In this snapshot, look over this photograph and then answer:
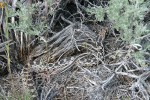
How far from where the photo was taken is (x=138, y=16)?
93.3 inches

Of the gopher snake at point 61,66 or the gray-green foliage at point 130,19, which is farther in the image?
the gopher snake at point 61,66

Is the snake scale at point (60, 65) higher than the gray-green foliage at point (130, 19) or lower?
lower

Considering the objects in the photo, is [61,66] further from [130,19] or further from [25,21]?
[130,19]

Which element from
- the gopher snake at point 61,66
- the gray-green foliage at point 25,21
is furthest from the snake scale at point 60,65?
the gray-green foliage at point 25,21

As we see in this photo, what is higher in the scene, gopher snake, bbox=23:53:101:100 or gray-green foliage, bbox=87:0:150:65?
gray-green foliage, bbox=87:0:150:65

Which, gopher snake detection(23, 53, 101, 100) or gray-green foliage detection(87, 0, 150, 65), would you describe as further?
gopher snake detection(23, 53, 101, 100)

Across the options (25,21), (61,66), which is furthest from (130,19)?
(25,21)

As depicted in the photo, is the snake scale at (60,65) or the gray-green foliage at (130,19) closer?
the gray-green foliage at (130,19)

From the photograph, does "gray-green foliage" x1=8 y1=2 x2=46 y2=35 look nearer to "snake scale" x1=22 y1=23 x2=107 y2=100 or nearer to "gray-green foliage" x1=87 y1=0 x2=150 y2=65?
"snake scale" x1=22 y1=23 x2=107 y2=100

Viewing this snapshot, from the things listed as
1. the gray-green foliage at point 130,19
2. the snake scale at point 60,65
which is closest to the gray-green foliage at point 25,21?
the snake scale at point 60,65

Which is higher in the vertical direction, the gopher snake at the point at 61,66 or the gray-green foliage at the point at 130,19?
the gray-green foliage at the point at 130,19

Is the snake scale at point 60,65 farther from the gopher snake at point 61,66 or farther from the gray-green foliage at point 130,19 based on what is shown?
the gray-green foliage at point 130,19

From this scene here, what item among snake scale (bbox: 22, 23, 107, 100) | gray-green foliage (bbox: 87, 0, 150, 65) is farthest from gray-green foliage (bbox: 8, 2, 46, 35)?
gray-green foliage (bbox: 87, 0, 150, 65)

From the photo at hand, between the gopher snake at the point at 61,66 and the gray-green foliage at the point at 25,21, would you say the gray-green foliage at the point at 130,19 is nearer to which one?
the gopher snake at the point at 61,66
